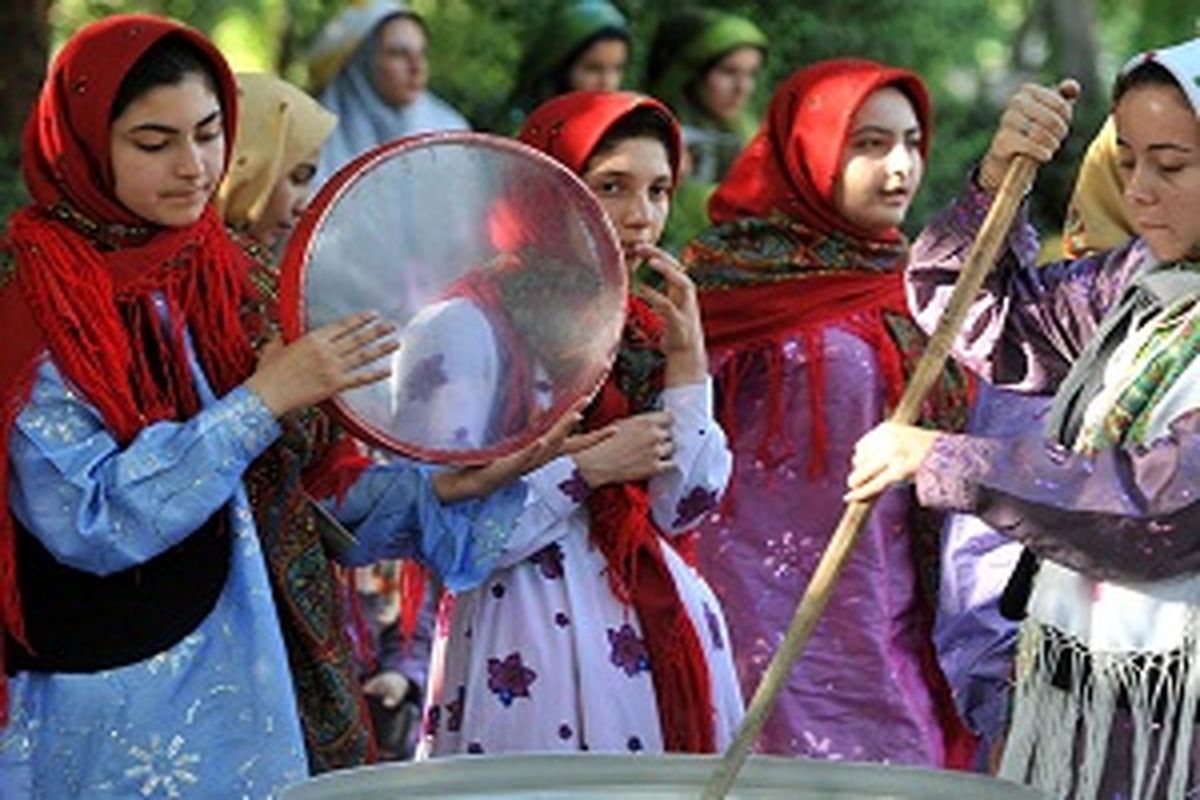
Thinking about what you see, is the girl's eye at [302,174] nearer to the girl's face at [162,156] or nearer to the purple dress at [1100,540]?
the girl's face at [162,156]

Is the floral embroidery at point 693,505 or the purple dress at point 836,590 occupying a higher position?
the floral embroidery at point 693,505

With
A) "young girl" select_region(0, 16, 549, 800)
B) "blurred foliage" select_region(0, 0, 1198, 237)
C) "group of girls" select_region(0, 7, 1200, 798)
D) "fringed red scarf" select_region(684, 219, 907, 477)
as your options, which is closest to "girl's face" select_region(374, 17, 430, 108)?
"blurred foliage" select_region(0, 0, 1198, 237)

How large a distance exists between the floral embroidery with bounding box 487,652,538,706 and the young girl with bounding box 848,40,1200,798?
950 millimetres

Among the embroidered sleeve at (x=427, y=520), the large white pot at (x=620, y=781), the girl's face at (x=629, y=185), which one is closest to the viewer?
the large white pot at (x=620, y=781)

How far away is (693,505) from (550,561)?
25 cm

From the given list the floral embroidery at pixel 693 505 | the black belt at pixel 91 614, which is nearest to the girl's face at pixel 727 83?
the floral embroidery at pixel 693 505

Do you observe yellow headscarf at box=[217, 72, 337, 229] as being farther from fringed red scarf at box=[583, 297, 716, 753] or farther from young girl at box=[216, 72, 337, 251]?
fringed red scarf at box=[583, 297, 716, 753]

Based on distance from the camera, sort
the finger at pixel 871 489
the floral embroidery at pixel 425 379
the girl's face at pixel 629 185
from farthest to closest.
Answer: the girl's face at pixel 629 185 → the floral embroidery at pixel 425 379 → the finger at pixel 871 489

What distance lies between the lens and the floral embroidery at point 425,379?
15.9 feet

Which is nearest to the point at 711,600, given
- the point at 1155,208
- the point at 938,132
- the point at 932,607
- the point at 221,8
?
the point at 932,607

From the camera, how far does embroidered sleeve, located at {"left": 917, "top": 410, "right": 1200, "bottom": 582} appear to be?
163 inches

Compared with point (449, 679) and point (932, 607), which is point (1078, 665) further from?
point (932, 607)

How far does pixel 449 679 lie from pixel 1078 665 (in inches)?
52.0

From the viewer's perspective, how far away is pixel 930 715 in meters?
6.11
